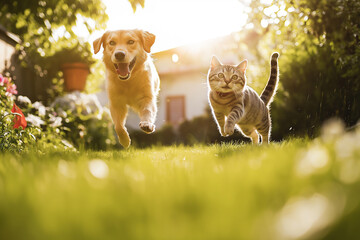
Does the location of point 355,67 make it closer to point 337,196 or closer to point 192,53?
point 337,196

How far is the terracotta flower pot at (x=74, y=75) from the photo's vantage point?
7562mm

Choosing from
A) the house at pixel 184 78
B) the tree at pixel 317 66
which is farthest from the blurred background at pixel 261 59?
the house at pixel 184 78

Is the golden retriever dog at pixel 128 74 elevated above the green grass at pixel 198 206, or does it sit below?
above

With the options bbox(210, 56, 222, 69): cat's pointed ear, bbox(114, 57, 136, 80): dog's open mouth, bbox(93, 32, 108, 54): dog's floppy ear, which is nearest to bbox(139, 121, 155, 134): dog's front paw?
bbox(114, 57, 136, 80): dog's open mouth

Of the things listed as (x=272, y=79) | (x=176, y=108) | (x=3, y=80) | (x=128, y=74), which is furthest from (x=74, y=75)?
(x=176, y=108)

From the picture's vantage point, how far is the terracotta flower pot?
24.8 ft

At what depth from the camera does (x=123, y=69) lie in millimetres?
3543

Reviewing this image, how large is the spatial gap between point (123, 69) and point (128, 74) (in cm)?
13

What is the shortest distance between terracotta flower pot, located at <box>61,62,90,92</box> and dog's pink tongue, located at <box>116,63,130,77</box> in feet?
14.3

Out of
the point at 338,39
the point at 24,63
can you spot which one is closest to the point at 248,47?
the point at 338,39

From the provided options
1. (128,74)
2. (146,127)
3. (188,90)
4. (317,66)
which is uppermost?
(188,90)

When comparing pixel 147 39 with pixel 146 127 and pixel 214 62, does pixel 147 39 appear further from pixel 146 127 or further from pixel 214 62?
pixel 146 127

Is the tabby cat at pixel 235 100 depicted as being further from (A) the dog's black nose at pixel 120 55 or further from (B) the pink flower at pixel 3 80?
(B) the pink flower at pixel 3 80

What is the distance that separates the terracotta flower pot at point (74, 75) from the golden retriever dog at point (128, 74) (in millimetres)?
3976
